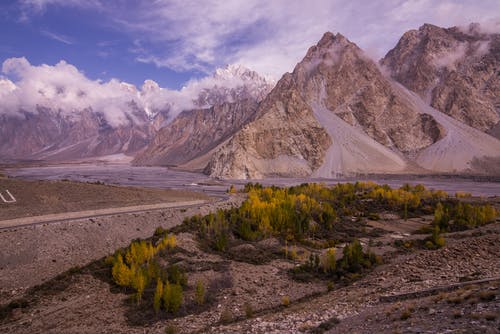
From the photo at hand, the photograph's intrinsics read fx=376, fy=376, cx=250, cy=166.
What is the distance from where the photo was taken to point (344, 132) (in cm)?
12500

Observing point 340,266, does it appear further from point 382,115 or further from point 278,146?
point 382,115

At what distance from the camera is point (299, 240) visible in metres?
29.1

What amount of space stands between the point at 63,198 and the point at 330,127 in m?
99.9

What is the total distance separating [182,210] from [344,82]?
401ft

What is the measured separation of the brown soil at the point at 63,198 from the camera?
111ft

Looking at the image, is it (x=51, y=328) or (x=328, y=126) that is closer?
(x=51, y=328)

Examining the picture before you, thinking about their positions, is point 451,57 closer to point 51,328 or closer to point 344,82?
point 344,82

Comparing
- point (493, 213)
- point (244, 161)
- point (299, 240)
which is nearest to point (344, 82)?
point (244, 161)

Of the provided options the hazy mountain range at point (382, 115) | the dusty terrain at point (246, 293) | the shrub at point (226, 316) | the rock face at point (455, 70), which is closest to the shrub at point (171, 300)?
the dusty terrain at point (246, 293)

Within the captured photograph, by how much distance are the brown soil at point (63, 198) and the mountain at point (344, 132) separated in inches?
2103

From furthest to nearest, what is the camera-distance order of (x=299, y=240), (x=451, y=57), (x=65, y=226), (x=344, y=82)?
1. (x=451, y=57)
2. (x=344, y=82)
3. (x=299, y=240)
4. (x=65, y=226)

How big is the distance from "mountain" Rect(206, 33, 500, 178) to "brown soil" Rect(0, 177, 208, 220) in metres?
53.4

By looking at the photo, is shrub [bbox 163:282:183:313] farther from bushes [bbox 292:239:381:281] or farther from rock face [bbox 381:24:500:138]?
rock face [bbox 381:24:500:138]

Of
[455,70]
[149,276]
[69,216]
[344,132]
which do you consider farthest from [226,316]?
[455,70]
